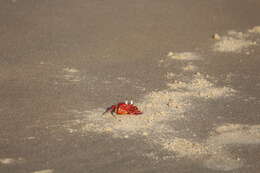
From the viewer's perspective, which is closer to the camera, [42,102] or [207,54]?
[42,102]

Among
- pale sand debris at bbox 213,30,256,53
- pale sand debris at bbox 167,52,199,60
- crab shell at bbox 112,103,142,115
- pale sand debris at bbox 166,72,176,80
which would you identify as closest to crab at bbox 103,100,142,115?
crab shell at bbox 112,103,142,115

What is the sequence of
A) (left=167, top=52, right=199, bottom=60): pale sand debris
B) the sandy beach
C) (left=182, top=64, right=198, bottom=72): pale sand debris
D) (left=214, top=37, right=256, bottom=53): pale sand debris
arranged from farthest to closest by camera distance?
(left=214, top=37, right=256, bottom=53): pale sand debris < (left=167, top=52, right=199, bottom=60): pale sand debris < (left=182, top=64, right=198, bottom=72): pale sand debris < the sandy beach

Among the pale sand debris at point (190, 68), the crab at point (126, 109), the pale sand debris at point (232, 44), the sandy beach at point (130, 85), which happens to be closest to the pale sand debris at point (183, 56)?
the sandy beach at point (130, 85)

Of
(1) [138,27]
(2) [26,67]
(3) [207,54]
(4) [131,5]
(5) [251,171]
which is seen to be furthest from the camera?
(4) [131,5]

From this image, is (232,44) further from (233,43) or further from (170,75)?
(170,75)

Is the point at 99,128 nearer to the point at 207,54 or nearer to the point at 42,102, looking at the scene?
the point at 42,102

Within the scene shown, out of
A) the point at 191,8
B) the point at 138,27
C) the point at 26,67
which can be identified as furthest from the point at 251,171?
the point at 191,8

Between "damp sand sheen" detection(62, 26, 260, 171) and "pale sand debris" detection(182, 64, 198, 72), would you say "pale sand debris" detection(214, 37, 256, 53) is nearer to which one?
"pale sand debris" detection(182, 64, 198, 72)

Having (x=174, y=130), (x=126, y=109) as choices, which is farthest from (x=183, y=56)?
(x=174, y=130)

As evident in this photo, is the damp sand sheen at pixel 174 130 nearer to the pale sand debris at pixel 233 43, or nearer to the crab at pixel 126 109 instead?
the crab at pixel 126 109
